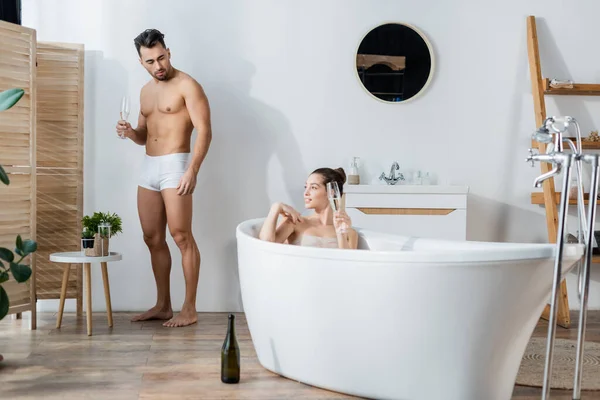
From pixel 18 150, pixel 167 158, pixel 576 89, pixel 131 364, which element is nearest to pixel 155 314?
pixel 167 158

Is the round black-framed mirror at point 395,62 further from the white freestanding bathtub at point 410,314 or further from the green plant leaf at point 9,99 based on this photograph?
the green plant leaf at point 9,99

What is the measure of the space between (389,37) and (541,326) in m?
1.99

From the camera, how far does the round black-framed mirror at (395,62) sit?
4734 millimetres

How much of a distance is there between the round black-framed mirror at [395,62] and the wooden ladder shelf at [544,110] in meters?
0.62

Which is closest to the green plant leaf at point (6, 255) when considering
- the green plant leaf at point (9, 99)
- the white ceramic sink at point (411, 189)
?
the green plant leaf at point (9, 99)

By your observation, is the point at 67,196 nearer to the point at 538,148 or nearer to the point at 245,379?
the point at 245,379

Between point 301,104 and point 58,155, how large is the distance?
1.50 meters

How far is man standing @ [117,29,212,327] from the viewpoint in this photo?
4184mm

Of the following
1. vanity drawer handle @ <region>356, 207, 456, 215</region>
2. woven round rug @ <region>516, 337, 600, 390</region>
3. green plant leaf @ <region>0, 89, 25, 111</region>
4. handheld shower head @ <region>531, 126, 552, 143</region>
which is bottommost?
woven round rug @ <region>516, 337, 600, 390</region>

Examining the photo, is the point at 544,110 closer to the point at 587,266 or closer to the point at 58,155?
the point at 587,266

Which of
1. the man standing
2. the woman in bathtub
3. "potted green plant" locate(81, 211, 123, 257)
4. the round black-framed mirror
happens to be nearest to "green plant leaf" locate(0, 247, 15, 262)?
"potted green plant" locate(81, 211, 123, 257)

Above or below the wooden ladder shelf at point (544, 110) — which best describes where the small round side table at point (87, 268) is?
below

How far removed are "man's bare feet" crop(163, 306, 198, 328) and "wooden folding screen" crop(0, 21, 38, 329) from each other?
73 cm

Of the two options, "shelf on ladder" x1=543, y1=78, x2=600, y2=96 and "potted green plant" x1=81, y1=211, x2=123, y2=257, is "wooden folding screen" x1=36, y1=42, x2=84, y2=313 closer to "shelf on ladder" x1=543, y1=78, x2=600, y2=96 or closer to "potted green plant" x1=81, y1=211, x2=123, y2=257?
"potted green plant" x1=81, y1=211, x2=123, y2=257
